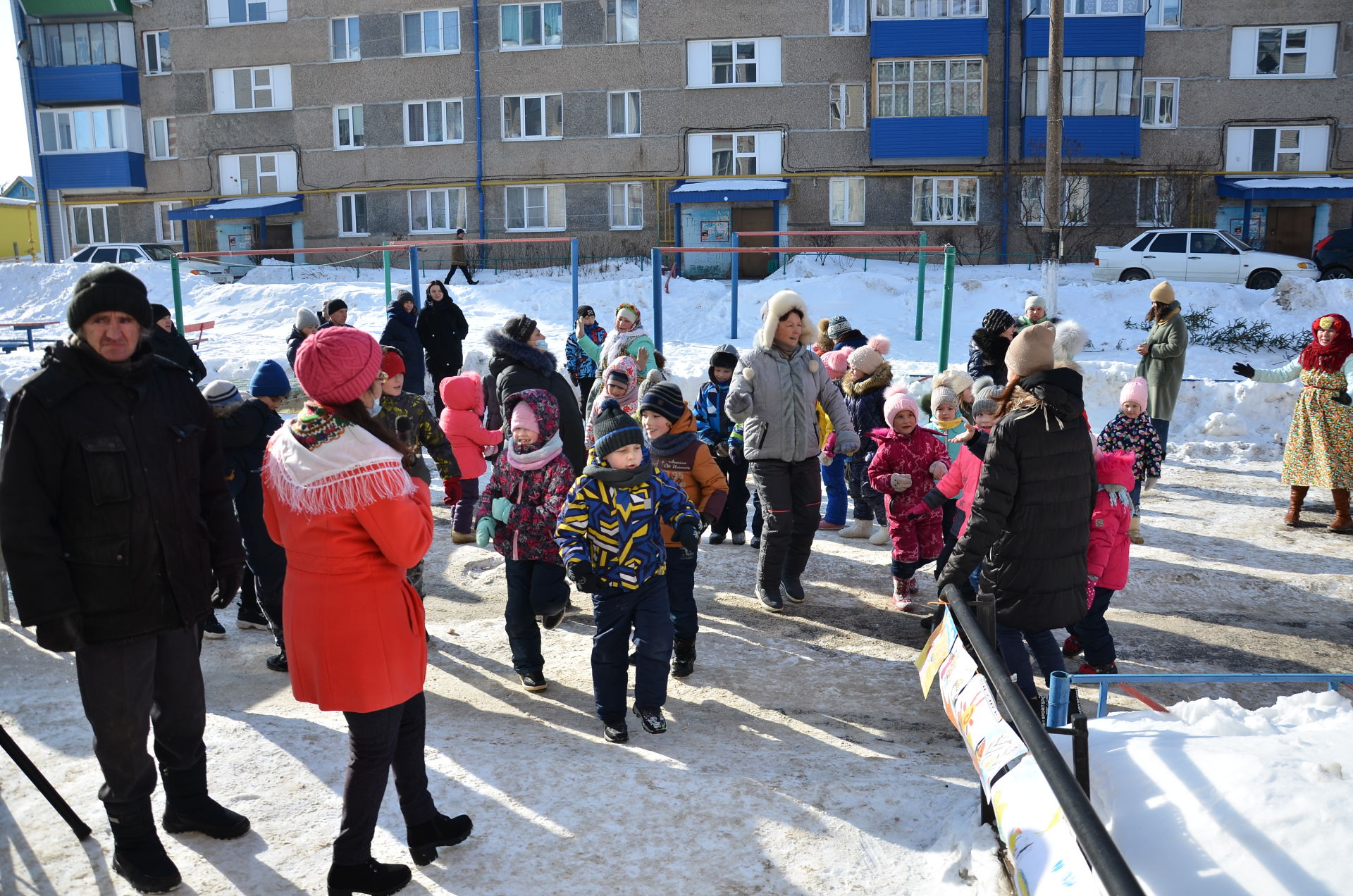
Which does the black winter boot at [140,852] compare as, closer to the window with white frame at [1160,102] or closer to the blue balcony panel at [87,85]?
the window with white frame at [1160,102]

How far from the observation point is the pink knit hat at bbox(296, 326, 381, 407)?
291cm

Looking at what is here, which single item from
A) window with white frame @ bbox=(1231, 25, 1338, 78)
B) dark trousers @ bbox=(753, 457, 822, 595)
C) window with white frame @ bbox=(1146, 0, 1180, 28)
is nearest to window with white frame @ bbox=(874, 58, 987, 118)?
window with white frame @ bbox=(1146, 0, 1180, 28)

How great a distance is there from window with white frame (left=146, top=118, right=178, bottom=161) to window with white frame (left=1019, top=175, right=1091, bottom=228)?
26.6 m

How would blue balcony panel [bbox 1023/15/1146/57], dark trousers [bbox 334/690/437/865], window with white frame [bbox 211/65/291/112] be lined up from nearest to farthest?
Result: dark trousers [bbox 334/690/437/865] < blue balcony panel [bbox 1023/15/1146/57] < window with white frame [bbox 211/65/291/112]

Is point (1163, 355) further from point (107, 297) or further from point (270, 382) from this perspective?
point (107, 297)

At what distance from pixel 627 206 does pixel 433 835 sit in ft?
93.7

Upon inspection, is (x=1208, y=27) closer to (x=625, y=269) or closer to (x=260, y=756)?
(x=625, y=269)

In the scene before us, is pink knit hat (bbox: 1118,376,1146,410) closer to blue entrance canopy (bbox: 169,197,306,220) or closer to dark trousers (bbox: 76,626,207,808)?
dark trousers (bbox: 76,626,207,808)

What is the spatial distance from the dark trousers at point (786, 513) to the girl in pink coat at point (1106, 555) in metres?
1.54

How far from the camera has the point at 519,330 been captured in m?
5.58

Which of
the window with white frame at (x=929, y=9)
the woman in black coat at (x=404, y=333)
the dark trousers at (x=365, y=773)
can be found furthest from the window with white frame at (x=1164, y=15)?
the dark trousers at (x=365, y=773)

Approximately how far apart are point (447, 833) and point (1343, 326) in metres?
7.34

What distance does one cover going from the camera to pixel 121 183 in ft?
111

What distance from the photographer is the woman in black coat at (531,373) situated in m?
Result: 5.46
